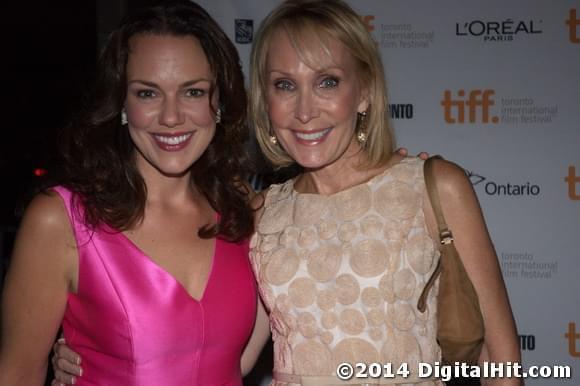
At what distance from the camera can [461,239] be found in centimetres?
215

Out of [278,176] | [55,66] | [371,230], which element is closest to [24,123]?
[55,66]

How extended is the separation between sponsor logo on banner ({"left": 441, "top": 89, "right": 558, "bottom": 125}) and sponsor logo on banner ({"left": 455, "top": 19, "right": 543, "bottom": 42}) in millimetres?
350

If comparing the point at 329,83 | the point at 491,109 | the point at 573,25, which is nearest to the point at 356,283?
the point at 329,83

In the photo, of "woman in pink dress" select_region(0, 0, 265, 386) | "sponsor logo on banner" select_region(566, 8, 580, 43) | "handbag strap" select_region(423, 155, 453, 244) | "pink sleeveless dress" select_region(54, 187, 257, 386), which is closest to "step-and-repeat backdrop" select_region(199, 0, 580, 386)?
"sponsor logo on banner" select_region(566, 8, 580, 43)

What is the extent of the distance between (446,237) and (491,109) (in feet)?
7.67

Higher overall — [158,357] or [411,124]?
[411,124]

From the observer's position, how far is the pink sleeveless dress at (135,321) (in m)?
2.22

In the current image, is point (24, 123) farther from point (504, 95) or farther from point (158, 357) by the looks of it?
point (158, 357)

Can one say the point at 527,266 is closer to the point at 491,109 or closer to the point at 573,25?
the point at 491,109

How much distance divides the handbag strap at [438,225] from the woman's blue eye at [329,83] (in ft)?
1.47

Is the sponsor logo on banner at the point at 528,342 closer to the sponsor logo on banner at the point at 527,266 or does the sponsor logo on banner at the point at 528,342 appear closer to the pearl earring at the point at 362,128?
the sponsor logo on banner at the point at 527,266

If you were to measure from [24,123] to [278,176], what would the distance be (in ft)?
19.0

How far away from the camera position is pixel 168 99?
2.27 metres

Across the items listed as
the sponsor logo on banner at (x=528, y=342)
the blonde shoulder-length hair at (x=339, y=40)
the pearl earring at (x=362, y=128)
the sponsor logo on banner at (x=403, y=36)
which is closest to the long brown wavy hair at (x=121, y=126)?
the blonde shoulder-length hair at (x=339, y=40)
